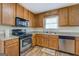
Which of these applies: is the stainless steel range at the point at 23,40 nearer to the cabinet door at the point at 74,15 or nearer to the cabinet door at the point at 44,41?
the cabinet door at the point at 44,41

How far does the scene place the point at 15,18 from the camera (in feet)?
10.2

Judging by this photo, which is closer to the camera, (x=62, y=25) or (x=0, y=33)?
(x=0, y=33)

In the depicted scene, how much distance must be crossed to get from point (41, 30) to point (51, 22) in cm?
79

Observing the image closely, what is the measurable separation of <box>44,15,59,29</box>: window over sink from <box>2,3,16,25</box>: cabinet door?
227 centimetres

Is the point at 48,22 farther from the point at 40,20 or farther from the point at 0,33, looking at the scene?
the point at 0,33

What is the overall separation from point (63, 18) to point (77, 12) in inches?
25.9

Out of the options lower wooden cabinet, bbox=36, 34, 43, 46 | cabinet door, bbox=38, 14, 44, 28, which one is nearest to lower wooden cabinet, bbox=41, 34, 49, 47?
lower wooden cabinet, bbox=36, 34, 43, 46

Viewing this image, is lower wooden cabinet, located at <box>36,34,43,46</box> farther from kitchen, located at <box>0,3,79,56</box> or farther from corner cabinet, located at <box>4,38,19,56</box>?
corner cabinet, located at <box>4,38,19,56</box>

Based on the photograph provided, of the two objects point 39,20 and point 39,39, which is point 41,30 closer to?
point 39,20

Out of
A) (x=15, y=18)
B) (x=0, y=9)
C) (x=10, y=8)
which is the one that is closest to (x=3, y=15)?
(x=0, y=9)

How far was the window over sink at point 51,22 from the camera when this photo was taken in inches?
178

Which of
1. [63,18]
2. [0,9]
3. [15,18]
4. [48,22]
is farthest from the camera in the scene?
[48,22]

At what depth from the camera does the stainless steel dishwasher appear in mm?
3262

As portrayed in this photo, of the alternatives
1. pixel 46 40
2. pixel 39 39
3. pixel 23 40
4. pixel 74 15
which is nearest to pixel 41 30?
pixel 39 39
